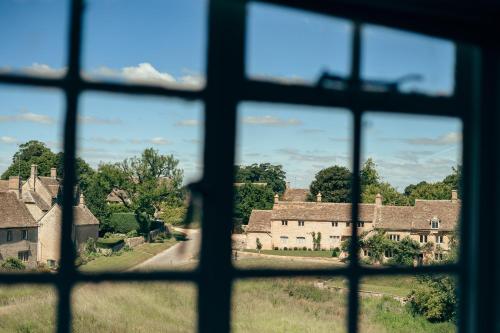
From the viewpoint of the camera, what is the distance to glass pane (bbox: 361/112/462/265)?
5.39 feet

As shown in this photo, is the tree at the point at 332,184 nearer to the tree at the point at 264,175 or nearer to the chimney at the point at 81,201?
the tree at the point at 264,175

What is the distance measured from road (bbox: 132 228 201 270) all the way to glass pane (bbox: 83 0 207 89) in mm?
364

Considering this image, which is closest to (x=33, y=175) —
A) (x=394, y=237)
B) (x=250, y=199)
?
(x=250, y=199)

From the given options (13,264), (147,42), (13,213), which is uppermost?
(147,42)

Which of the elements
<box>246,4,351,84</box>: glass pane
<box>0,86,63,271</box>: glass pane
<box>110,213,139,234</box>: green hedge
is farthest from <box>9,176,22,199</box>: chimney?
<box>246,4,351,84</box>: glass pane

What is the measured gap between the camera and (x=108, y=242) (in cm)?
137

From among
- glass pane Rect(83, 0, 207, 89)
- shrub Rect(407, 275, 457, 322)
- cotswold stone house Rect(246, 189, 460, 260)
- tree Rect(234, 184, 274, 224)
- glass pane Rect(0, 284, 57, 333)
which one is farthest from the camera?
shrub Rect(407, 275, 457, 322)

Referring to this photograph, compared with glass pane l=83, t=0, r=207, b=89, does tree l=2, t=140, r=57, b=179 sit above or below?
below

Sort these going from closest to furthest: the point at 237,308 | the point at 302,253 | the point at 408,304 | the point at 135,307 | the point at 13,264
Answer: the point at 13,264 → the point at 135,307 → the point at 237,308 → the point at 302,253 → the point at 408,304

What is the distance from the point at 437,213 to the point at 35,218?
114cm

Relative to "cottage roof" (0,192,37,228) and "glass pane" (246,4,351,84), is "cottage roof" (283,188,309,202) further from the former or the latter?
"cottage roof" (0,192,37,228)

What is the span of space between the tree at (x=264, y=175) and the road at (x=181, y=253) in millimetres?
182

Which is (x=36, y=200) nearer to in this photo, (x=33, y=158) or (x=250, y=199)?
(x=33, y=158)

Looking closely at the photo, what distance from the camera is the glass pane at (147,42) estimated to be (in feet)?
4.40
